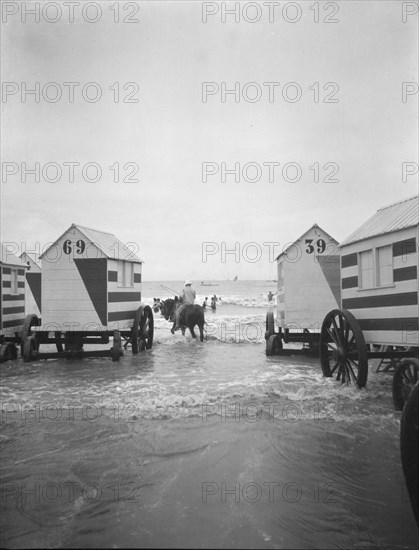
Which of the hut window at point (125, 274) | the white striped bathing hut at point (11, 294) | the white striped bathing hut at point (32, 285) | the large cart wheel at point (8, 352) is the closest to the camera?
the large cart wheel at point (8, 352)

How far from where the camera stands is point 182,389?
26.0ft

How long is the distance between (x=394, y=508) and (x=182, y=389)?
497cm

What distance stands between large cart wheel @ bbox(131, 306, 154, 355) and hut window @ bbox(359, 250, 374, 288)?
7178 millimetres

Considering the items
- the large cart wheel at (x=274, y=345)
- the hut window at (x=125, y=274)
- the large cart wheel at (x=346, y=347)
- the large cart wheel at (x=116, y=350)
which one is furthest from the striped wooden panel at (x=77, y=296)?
the large cart wheel at (x=346, y=347)

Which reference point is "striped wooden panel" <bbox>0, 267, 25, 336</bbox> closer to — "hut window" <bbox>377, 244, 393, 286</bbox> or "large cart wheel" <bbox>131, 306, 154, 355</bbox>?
"large cart wheel" <bbox>131, 306, 154, 355</bbox>

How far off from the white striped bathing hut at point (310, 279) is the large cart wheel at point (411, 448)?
344 inches

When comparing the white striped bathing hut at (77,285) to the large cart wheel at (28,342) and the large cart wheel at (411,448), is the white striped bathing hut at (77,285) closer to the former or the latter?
the large cart wheel at (28,342)

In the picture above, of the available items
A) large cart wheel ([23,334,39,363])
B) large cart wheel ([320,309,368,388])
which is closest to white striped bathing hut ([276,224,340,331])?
large cart wheel ([320,309,368,388])

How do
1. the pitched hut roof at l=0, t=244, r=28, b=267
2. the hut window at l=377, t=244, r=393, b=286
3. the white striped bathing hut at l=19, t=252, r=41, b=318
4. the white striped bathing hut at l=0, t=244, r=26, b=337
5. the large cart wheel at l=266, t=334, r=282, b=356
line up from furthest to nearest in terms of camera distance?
the white striped bathing hut at l=19, t=252, r=41, b=318 < the large cart wheel at l=266, t=334, r=282, b=356 < the pitched hut roof at l=0, t=244, r=28, b=267 < the white striped bathing hut at l=0, t=244, r=26, b=337 < the hut window at l=377, t=244, r=393, b=286

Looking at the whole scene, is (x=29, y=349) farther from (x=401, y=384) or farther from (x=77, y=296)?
(x=401, y=384)

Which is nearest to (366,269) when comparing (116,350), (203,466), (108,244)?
(203,466)

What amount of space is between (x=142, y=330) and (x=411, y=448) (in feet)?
36.2

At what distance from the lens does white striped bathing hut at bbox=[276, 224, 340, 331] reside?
11.7m

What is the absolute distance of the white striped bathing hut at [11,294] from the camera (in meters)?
11.8
